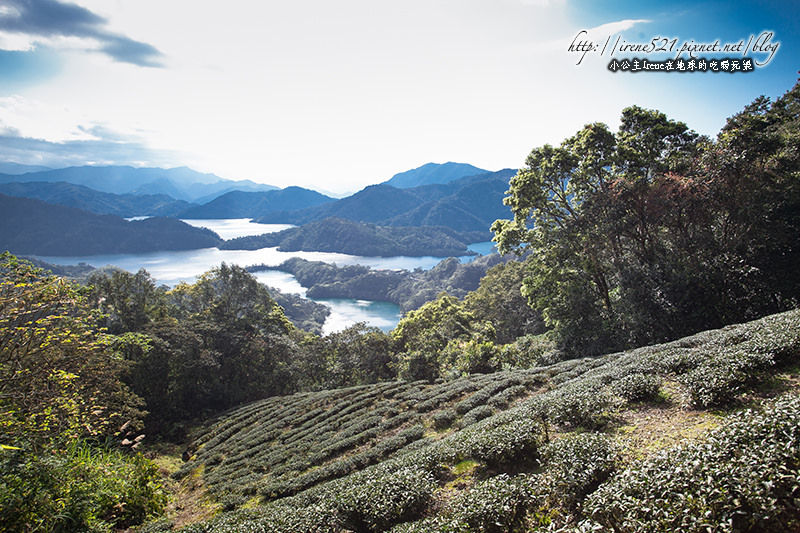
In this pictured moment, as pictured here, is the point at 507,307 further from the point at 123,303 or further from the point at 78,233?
the point at 78,233

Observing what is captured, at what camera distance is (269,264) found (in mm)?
166000

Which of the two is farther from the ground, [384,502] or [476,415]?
[384,502]

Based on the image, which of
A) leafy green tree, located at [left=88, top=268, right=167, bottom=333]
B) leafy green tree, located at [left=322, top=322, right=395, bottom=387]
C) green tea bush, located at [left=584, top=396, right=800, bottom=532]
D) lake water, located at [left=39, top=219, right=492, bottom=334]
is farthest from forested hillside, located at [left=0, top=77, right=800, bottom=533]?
lake water, located at [left=39, top=219, right=492, bottom=334]

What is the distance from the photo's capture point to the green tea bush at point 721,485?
10.2ft

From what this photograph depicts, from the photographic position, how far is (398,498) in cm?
569

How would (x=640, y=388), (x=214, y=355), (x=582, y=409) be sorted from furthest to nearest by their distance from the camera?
(x=214, y=355), (x=640, y=388), (x=582, y=409)

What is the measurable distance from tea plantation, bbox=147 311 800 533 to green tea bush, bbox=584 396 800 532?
0.01 m

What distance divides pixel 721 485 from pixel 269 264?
573 ft

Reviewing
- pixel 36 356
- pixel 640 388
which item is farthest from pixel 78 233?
pixel 640 388

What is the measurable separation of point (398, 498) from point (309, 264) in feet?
507

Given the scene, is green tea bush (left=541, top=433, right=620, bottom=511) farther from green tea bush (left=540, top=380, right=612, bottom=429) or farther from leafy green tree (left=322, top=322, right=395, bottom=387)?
leafy green tree (left=322, top=322, right=395, bottom=387)

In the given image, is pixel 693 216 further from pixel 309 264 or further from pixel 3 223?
pixel 3 223

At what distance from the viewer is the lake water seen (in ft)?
355

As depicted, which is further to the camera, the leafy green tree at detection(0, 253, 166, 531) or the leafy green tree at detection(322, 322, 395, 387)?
the leafy green tree at detection(322, 322, 395, 387)
